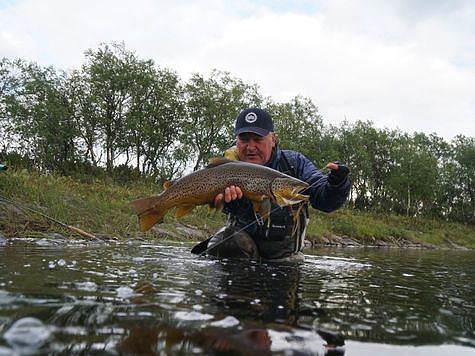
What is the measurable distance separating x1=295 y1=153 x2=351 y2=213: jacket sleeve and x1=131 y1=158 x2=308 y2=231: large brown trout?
627mm

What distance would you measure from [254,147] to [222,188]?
3.93ft

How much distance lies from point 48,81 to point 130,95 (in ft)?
21.8

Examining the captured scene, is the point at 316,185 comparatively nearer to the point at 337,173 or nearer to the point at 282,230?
the point at 337,173

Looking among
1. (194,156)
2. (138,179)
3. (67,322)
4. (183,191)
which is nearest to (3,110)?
(138,179)

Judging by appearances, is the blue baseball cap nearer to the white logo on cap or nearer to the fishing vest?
the white logo on cap

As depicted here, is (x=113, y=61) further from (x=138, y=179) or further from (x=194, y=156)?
(x=138, y=179)

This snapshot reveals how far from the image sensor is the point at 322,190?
6203 mm

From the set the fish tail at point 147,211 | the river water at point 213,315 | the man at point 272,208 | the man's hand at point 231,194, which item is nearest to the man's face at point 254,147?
the man at point 272,208

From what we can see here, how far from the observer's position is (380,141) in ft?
223

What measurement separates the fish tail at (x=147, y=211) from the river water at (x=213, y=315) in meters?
0.78

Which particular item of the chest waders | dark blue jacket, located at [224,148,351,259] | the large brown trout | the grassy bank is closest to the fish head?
the large brown trout

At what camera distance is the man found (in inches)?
250

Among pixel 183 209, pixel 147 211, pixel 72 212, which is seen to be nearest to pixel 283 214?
pixel 183 209

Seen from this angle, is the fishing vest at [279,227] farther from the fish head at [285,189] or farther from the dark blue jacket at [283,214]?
the fish head at [285,189]
